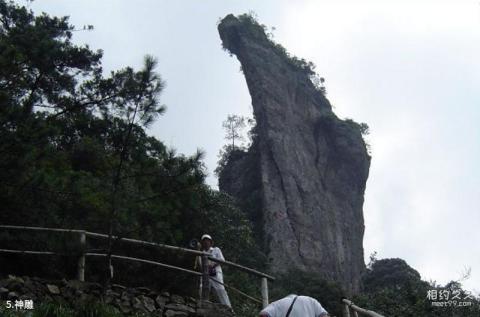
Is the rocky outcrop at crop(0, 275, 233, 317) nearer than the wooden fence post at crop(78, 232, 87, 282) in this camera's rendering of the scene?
Yes

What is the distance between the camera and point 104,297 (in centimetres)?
716

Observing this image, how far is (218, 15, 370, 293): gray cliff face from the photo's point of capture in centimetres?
2770

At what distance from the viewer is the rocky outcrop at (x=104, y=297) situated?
7363 millimetres

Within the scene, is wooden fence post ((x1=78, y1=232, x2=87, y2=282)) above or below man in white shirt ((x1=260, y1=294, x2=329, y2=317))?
above

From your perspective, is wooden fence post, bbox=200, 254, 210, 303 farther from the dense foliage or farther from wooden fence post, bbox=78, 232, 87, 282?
wooden fence post, bbox=78, 232, 87, 282

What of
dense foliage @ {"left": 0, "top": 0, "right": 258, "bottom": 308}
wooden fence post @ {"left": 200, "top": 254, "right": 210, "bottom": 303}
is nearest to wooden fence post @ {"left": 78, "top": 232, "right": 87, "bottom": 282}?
dense foliage @ {"left": 0, "top": 0, "right": 258, "bottom": 308}

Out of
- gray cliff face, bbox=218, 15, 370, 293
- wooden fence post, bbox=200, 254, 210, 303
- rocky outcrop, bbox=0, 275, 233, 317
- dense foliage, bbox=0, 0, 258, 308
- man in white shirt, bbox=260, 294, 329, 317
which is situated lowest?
man in white shirt, bbox=260, 294, 329, 317

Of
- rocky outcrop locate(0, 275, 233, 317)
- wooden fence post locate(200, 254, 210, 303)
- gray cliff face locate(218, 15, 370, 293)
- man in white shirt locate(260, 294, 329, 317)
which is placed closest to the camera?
man in white shirt locate(260, 294, 329, 317)

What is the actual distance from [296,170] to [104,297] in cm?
2344

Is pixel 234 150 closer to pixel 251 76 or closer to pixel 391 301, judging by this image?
pixel 251 76

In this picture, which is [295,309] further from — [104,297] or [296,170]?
[296,170]

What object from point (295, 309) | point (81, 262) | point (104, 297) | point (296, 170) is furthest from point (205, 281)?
point (296, 170)

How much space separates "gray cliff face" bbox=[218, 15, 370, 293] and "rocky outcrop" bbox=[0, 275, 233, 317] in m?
16.3

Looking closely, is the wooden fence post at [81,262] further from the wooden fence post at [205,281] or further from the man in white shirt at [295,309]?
the man in white shirt at [295,309]
